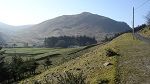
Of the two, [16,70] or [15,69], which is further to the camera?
[15,69]

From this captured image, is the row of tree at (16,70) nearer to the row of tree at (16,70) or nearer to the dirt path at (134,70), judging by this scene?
the row of tree at (16,70)

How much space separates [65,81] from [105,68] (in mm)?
14580

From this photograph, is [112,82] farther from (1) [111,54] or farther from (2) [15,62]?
(2) [15,62]

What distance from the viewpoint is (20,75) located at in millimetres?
109562

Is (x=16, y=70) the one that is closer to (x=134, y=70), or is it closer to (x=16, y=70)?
(x=16, y=70)

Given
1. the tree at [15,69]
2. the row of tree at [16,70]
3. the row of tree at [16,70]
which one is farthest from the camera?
the tree at [15,69]

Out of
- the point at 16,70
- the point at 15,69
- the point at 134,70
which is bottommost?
the point at 16,70

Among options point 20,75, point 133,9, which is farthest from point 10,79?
point 133,9

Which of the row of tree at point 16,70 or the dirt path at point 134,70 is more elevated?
the dirt path at point 134,70

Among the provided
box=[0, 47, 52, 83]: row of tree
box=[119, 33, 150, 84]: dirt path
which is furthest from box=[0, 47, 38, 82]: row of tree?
box=[119, 33, 150, 84]: dirt path

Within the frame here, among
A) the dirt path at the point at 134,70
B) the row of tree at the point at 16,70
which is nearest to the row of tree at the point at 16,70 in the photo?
the row of tree at the point at 16,70

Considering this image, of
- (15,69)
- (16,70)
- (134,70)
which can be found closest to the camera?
(134,70)

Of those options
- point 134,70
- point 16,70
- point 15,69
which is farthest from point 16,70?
point 134,70

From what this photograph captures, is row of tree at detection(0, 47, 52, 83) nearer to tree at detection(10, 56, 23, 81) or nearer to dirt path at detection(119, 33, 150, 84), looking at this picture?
tree at detection(10, 56, 23, 81)
